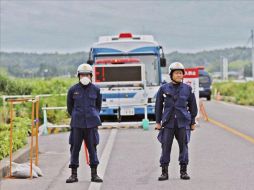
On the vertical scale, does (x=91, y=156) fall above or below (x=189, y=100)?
below

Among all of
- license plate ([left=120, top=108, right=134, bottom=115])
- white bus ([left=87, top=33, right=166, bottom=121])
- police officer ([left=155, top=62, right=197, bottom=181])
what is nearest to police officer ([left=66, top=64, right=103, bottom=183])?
police officer ([left=155, top=62, right=197, bottom=181])

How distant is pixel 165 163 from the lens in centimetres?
966

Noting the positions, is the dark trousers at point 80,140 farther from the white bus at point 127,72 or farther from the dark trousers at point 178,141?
the white bus at point 127,72

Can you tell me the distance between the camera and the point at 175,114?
31.1 feet

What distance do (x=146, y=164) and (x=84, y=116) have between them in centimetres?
242

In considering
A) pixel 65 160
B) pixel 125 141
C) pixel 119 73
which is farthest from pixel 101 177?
pixel 119 73

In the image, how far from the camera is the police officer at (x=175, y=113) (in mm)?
9453

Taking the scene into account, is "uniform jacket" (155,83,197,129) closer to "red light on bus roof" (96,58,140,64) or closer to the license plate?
the license plate

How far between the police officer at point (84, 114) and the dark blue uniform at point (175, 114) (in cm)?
100

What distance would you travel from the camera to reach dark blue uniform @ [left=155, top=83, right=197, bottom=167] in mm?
9461

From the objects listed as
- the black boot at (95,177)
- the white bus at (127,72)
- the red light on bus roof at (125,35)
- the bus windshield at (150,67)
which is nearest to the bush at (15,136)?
the black boot at (95,177)

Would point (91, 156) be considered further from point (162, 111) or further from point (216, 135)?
point (216, 135)

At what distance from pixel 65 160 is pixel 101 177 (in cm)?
268

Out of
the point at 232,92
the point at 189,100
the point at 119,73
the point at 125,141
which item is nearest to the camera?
the point at 189,100
